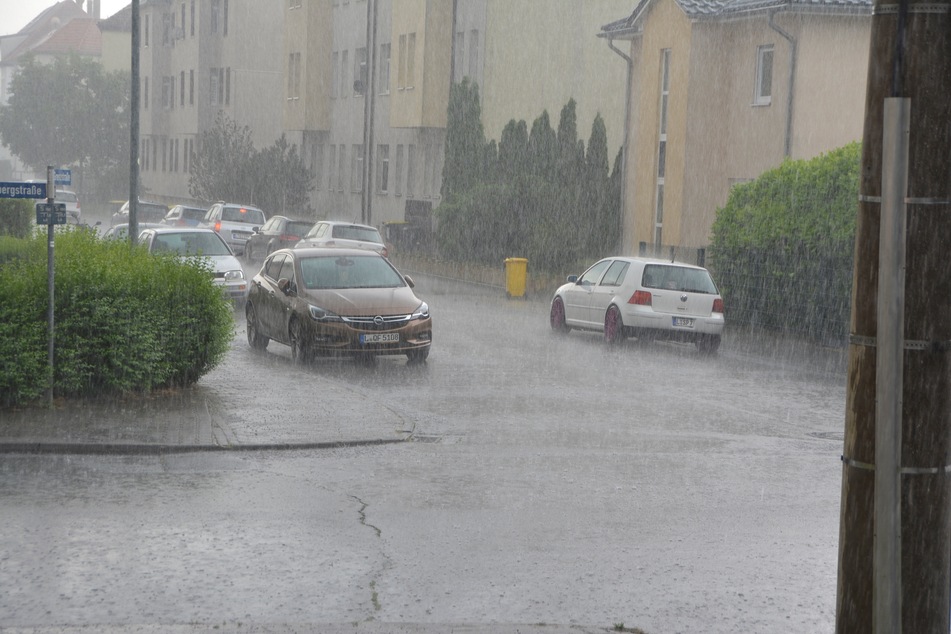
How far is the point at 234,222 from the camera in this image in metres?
43.9

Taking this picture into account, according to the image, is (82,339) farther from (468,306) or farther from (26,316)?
(468,306)

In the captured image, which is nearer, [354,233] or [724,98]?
[724,98]

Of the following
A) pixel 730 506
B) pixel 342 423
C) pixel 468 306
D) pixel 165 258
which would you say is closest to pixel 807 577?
pixel 730 506

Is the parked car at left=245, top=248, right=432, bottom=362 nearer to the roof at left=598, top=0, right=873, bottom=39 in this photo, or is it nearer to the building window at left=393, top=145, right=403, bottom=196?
the roof at left=598, top=0, right=873, bottom=39

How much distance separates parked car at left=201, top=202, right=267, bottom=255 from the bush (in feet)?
91.3

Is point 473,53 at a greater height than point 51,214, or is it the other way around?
point 473,53

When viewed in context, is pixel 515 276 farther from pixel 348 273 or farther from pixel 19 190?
pixel 19 190

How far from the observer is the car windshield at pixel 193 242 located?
25422mm

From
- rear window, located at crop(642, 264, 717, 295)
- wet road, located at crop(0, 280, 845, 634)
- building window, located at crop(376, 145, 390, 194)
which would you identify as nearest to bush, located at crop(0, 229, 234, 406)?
wet road, located at crop(0, 280, 845, 634)

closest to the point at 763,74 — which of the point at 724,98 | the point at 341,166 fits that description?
the point at 724,98

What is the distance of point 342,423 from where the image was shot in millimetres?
12750

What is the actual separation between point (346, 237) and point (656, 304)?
14.3 metres

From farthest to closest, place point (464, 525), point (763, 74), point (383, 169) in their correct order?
point (383, 169) < point (763, 74) < point (464, 525)

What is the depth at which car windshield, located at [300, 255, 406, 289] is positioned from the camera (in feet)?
61.5
